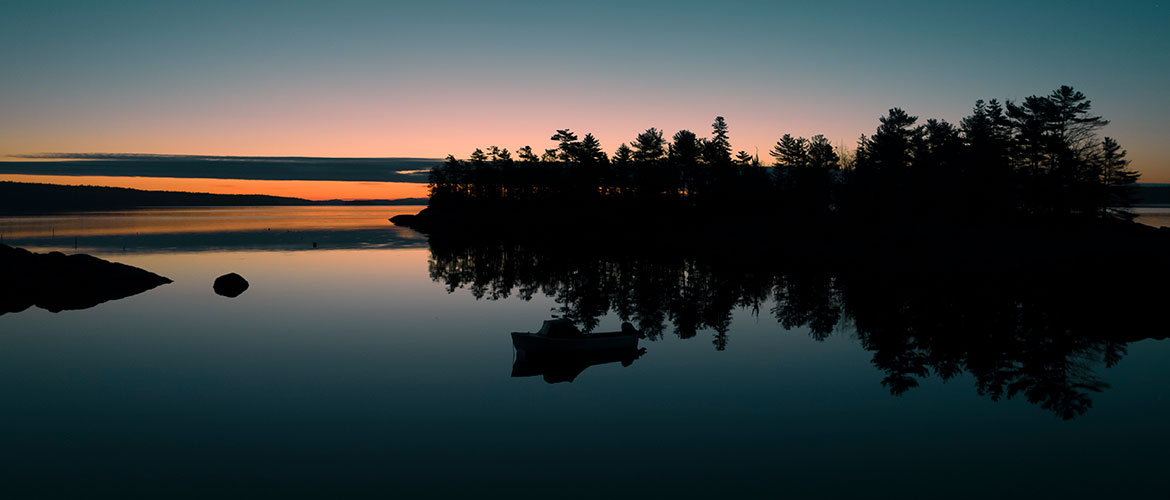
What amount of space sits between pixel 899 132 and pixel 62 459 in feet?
401

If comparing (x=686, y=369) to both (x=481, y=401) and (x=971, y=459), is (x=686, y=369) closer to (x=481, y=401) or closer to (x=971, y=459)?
(x=481, y=401)

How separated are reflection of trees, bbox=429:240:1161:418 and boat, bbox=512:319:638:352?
22.8 ft

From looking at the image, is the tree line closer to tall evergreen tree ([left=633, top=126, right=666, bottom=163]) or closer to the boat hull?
tall evergreen tree ([left=633, top=126, right=666, bottom=163])

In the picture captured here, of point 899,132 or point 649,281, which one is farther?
point 899,132

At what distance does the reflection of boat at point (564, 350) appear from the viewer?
95.0ft

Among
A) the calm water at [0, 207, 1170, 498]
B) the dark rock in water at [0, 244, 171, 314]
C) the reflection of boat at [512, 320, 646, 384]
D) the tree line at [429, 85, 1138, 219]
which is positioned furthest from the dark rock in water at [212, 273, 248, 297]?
the tree line at [429, 85, 1138, 219]

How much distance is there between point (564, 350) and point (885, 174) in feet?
337

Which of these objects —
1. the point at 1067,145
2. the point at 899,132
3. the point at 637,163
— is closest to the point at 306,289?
the point at 637,163

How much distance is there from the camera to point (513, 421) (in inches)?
849

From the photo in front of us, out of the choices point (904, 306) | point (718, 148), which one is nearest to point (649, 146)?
point (718, 148)

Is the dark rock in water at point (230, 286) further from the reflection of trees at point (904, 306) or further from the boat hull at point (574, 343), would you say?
the boat hull at point (574, 343)

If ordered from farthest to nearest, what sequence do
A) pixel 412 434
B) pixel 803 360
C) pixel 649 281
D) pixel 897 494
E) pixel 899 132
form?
pixel 899 132
pixel 649 281
pixel 803 360
pixel 412 434
pixel 897 494

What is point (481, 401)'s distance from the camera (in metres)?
23.9

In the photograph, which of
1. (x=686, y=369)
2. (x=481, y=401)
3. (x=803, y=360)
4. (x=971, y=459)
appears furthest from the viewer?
(x=803, y=360)
